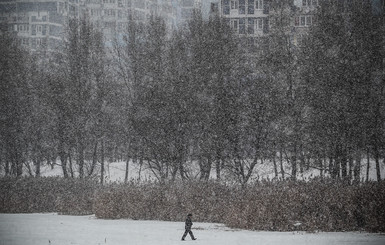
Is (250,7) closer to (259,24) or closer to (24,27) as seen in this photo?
(259,24)

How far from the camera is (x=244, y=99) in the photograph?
38.3 m

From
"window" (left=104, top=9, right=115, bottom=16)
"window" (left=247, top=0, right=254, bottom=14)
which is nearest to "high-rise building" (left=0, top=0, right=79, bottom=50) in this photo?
"window" (left=104, top=9, right=115, bottom=16)

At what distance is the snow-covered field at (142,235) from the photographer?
20.7 metres

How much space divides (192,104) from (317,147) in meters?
9.89

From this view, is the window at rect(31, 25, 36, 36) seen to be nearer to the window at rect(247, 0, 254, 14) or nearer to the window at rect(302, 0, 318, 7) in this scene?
the window at rect(247, 0, 254, 14)

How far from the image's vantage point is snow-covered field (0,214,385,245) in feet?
68.0

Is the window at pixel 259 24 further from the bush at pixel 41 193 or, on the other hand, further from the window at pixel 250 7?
the bush at pixel 41 193

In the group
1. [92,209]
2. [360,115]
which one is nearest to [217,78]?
[360,115]

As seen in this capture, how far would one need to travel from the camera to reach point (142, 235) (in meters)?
23.5

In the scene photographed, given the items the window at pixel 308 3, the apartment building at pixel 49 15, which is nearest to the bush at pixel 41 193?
the window at pixel 308 3

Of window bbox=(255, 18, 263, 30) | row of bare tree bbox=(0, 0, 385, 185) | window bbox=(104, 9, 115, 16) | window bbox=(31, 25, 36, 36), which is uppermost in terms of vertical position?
window bbox=(104, 9, 115, 16)

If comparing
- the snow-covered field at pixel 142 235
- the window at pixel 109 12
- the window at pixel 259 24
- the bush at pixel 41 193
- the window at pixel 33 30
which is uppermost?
the window at pixel 109 12

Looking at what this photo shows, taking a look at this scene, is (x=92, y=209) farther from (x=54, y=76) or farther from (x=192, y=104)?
(x=54, y=76)

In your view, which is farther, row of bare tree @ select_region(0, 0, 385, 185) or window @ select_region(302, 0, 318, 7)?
window @ select_region(302, 0, 318, 7)
